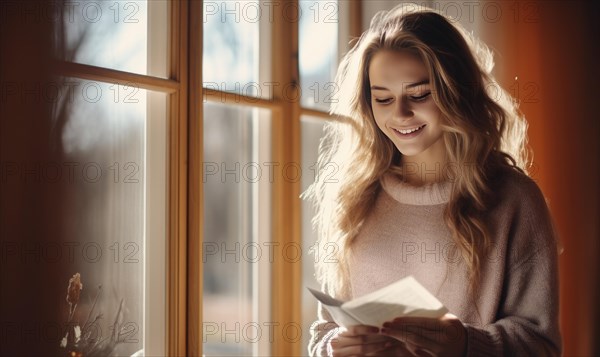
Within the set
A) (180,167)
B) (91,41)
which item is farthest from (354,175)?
(91,41)

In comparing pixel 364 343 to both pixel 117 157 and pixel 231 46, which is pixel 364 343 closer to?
pixel 117 157

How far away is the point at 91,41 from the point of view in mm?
1260

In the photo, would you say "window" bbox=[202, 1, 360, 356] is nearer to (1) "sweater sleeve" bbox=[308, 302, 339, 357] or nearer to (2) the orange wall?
(1) "sweater sleeve" bbox=[308, 302, 339, 357]

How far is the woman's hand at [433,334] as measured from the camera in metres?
1.26

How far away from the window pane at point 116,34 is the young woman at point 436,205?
48cm

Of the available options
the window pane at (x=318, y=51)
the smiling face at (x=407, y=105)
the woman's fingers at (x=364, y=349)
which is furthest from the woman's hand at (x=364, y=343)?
the window pane at (x=318, y=51)

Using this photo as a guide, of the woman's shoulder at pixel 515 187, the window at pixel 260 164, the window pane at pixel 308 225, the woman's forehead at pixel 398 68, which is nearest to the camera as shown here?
the woman's shoulder at pixel 515 187

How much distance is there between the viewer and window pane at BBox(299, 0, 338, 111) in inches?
A: 73.4

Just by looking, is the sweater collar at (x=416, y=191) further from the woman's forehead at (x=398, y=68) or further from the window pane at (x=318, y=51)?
the window pane at (x=318, y=51)

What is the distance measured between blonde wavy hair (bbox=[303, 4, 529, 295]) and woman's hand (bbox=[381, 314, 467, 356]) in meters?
0.15

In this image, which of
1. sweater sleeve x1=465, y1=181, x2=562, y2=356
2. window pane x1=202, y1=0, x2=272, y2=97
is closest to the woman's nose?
sweater sleeve x1=465, y1=181, x2=562, y2=356

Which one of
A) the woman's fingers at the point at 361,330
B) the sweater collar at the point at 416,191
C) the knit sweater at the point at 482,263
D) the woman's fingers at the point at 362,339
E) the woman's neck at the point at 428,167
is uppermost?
the woman's neck at the point at 428,167

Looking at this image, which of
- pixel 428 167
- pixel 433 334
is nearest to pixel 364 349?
pixel 433 334

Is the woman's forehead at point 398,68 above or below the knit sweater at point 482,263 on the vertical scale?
above
